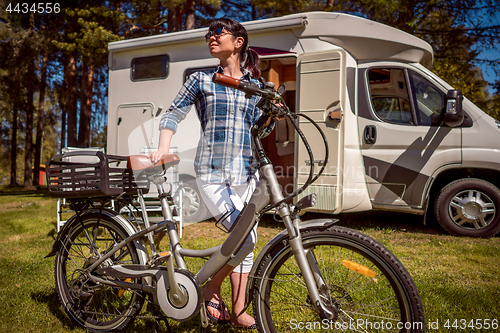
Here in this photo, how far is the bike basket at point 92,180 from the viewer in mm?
2277

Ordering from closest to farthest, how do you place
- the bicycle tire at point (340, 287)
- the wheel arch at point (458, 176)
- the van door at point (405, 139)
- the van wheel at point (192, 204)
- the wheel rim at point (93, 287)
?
the bicycle tire at point (340, 287), the wheel rim at point (93, 287), the van door at point (405, 139), the wheel arch at point (458, 176), the van wheel at point (192, 204)

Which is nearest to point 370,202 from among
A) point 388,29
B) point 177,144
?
point 388,29

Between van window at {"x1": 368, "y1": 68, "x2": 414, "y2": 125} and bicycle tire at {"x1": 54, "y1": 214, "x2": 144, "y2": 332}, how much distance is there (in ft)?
14.0

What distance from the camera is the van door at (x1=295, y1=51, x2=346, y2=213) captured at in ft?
16.9

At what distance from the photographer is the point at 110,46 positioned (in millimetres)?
6715

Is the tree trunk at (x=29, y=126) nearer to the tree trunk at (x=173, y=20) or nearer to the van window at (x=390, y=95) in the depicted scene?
the tree trunk at (x=173, y=20)

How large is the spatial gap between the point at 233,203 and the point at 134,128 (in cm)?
477

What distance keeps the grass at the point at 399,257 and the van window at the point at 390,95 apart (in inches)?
66.7

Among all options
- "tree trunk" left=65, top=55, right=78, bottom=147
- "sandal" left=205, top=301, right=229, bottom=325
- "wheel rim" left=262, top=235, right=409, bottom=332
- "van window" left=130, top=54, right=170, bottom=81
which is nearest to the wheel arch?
"wheel rim" left=262, top=235, right=409, bottom=332

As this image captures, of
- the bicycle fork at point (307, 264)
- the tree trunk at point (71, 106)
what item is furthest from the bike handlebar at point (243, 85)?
the tree trunk at point (71, 106)

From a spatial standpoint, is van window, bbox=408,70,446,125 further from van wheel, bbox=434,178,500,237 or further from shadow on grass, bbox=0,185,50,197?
shadow on grass, bbox=0,185,50,197

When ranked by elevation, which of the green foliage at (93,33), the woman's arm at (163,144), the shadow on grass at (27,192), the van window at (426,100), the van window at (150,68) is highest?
the green foliage at (93,33)

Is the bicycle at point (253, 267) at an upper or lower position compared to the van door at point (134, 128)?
lower

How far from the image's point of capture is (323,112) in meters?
5.24
